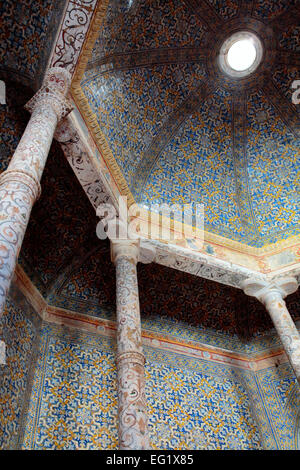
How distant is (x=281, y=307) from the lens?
6.90 m

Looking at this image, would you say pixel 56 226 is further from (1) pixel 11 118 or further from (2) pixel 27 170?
(2) pixel 27 170

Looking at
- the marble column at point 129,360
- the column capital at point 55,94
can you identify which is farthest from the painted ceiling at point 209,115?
the marble column at point 129,360

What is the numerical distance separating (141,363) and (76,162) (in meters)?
2.80

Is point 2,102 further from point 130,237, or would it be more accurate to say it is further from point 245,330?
point 245,330

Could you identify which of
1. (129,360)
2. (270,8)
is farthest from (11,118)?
(270,8)

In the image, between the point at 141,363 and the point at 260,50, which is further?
the point at 260,50

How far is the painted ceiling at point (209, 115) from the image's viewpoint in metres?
7.24

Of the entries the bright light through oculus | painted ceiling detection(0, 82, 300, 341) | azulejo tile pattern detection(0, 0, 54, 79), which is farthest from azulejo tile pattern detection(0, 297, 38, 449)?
the bright light through oculus

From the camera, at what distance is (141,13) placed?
6.98 m

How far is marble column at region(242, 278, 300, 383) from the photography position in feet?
20.5

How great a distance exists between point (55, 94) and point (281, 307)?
15.7 feet

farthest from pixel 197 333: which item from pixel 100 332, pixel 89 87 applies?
pixel 89 87

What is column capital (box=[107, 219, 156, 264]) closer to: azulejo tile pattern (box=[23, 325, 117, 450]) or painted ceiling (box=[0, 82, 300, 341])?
painted ceiling (box=[0, 82, 300, 341])

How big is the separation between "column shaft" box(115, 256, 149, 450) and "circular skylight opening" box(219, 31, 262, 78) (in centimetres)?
519
